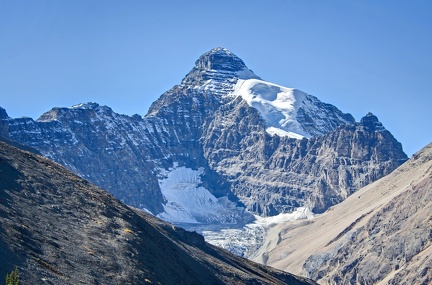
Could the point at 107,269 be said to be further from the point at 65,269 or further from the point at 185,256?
the point at 185,256

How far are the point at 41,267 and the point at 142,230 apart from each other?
29620 millimetres

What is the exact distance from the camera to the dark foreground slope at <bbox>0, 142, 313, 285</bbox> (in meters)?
68.8

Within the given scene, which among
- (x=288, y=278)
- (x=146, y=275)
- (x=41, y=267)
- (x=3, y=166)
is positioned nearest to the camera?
(x=41, y=267)

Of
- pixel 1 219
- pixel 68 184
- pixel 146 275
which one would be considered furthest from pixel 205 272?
pixel 1 219

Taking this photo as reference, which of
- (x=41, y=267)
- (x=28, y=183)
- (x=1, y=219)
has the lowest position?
(x=41, y=267)

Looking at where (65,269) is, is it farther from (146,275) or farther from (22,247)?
(146,275)

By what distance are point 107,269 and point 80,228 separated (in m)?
8.10

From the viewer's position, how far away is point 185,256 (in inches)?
4306

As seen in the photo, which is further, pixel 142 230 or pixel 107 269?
pixel 142 230

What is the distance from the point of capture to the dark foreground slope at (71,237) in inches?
2707

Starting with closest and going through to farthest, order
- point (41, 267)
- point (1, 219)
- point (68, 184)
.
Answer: point (41, 267)
point (1, 219)
point (68, 184)

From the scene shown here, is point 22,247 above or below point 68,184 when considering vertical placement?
below

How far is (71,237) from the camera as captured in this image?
258 feet

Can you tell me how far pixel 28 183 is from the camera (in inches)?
3393
